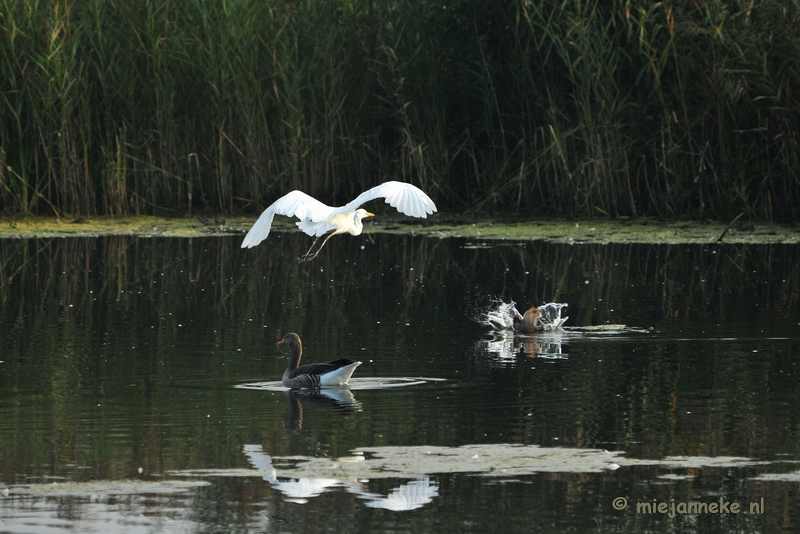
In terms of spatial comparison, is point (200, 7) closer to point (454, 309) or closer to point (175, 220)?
point (175, 220)

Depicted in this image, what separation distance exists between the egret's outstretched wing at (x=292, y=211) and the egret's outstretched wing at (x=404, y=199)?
1.15 ft

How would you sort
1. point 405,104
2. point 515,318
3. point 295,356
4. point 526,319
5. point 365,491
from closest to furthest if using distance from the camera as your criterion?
point 365,491
point 295,356
point 526,319
point 515,318
point 405,104

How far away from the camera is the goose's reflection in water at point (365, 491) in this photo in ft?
17.1

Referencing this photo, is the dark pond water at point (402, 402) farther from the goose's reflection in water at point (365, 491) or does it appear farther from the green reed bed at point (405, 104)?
the green reed bed at point (405, 104)

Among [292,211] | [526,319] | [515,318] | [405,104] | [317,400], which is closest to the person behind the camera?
[317,400]

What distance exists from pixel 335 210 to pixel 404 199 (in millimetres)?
585

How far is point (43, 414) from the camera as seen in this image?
7027 mm

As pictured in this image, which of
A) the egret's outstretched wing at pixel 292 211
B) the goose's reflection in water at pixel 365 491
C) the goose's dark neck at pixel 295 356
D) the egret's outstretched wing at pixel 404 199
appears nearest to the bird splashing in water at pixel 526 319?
the egret's outstretched wing at pixel 404 199

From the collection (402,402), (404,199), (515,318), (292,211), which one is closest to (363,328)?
(292,211)

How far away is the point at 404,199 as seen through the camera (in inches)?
362

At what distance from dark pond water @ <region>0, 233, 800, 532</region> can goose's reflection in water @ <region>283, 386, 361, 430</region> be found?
0.03m

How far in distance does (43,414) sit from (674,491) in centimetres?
322

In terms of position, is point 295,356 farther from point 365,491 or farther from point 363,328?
point 365,491

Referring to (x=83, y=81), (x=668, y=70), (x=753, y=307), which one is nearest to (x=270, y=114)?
(x=83, y=81)
